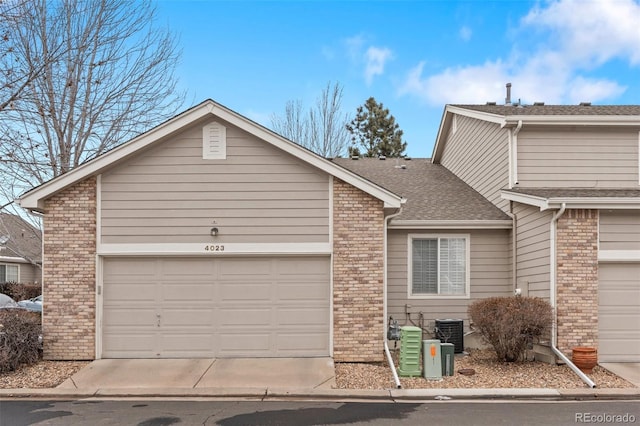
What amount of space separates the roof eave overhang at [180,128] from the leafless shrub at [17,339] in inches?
85.1

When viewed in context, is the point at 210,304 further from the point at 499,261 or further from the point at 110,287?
the point at 499,261

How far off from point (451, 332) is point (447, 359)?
2176 mm

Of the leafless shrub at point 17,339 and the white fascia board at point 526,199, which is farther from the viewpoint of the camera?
the white fascia board at point 526,199

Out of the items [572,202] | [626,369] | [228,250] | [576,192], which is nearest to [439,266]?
[576,192]

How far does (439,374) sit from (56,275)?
766 centimetres

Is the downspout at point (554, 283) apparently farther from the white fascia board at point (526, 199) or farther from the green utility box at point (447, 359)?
the green utility box at point (447, 359)

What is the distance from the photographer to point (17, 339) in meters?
10.5

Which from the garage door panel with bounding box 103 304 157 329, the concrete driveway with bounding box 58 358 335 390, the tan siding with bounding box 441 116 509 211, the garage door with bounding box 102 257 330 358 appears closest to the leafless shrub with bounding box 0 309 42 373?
the concrete driveway with bounding box 58 358 335 390

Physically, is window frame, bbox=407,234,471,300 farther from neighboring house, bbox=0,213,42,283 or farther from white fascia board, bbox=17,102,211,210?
neighboring house, bbox=0,213,42,283

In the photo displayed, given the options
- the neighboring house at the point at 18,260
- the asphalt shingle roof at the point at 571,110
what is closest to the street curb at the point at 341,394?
the asphalt shingle roof at the point at 571,110

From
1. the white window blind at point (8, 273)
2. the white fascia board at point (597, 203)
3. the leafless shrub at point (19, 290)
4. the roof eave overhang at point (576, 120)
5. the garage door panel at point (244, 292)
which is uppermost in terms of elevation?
the roof eave overhang at point (576, 120)

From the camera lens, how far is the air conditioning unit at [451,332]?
12.5 meters

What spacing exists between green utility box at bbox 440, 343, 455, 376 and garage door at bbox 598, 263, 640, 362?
3160mm

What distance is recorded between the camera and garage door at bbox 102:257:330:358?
11383mm
